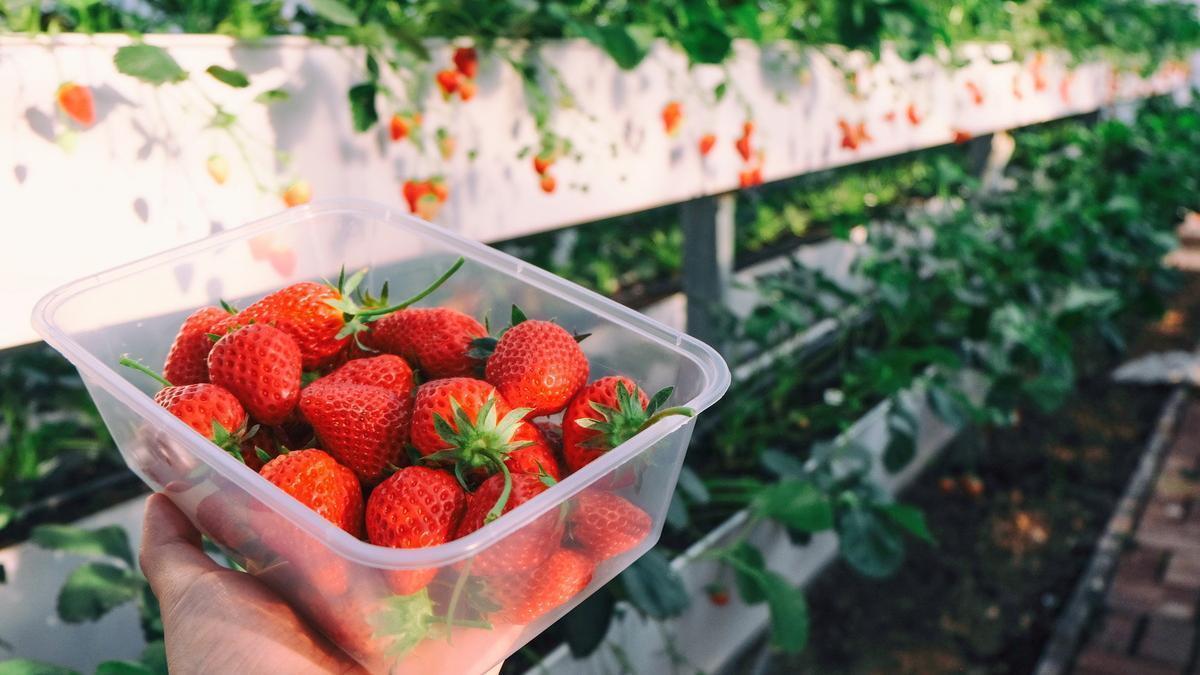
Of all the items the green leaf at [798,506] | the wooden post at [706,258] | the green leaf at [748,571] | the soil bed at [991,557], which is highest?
the wooden post at [706,258]

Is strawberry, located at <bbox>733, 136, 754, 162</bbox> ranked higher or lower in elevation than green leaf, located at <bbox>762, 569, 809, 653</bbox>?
higher

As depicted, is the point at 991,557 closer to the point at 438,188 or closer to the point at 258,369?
the point at 438,188

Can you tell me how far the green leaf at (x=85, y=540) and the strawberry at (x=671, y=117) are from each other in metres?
0.98

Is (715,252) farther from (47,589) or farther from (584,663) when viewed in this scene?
(47,589)

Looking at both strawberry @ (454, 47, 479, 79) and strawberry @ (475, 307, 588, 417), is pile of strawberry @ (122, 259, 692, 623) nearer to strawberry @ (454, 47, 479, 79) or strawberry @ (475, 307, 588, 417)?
strawberry @ (475, 307, 588, 417)

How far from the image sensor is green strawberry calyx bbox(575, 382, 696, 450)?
620 mm

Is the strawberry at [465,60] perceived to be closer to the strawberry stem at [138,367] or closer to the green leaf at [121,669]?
the strawberry stem at [138,367]

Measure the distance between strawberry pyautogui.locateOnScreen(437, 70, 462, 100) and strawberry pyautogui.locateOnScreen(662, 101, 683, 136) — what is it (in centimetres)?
46

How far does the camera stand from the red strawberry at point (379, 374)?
27.7 inches

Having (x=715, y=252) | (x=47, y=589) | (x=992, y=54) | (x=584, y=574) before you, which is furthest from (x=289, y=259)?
(x=992, y=54)

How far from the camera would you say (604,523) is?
613 millimetres

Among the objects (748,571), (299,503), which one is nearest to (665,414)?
(299,503)

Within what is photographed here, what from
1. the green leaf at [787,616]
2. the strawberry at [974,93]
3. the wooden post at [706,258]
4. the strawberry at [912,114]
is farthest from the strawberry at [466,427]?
the strawberry at [974,93]

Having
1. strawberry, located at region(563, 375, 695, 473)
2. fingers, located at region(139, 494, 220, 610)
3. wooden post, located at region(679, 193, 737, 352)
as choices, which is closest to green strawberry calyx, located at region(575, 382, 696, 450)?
strawberry, located at region(563, 375, 695, 473)
